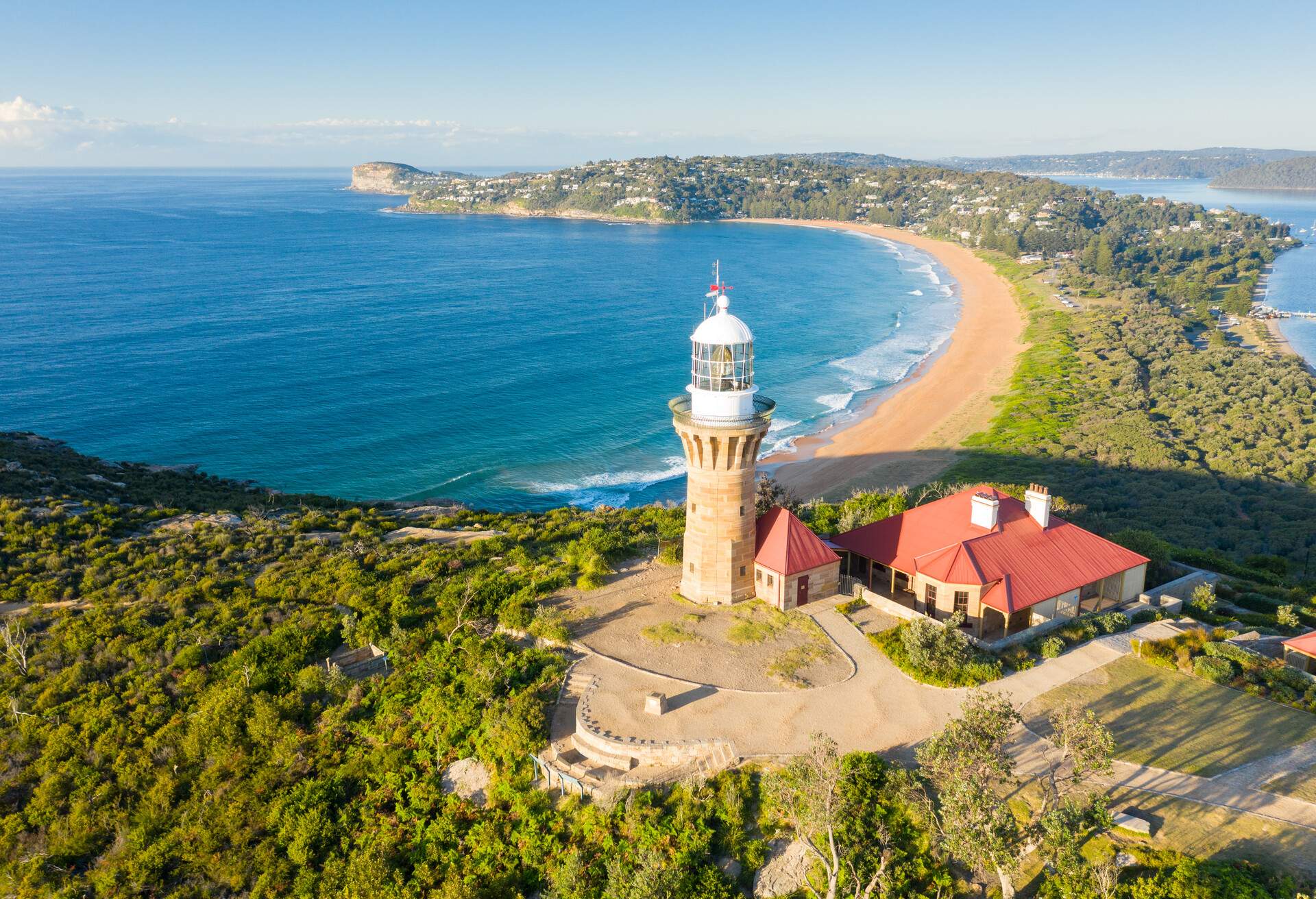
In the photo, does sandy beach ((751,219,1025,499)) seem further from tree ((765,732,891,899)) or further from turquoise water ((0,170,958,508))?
tree ((765,732,891,899))

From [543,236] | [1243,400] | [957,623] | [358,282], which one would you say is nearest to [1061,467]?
[1243,400]

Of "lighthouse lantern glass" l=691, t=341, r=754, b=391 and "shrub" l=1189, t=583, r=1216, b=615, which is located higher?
"lighthouse lantern glass" l=691, t=341, r=754, b=391

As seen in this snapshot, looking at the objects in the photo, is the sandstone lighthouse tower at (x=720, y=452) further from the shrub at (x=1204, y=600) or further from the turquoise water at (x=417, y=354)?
the turquoise water at (x=417, y=354)

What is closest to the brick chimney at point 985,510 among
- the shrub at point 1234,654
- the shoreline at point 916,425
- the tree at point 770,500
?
the shrub at point 1234,654

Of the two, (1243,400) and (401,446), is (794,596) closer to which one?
(401,446)

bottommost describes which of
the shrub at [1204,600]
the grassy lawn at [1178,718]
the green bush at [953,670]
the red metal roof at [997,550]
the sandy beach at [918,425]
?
the sandy beach at [918,425]

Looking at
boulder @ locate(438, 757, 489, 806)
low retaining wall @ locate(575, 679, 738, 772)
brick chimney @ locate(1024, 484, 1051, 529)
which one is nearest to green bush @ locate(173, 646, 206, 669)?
boulder @ locate(438, 757, 489, 806)
